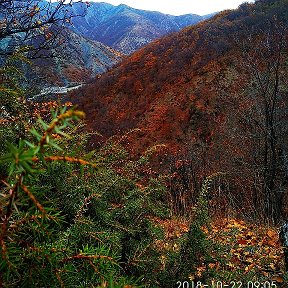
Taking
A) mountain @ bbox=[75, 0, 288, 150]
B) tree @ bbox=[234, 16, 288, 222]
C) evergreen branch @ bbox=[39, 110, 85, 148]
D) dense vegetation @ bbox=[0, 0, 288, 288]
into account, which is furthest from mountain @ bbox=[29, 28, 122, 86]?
evergreen branch @ bbox=[39, 110, 85, 148]

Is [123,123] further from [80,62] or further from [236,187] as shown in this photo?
[80,62]

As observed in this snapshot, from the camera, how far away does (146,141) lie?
15.9 meters

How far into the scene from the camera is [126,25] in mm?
92750

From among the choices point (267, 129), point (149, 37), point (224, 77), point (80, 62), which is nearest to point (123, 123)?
point (224, 77)

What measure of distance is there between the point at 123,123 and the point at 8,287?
647 inches

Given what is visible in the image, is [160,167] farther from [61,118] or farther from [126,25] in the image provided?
[126,25]

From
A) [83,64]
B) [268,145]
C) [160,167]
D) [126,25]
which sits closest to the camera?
[268,145]

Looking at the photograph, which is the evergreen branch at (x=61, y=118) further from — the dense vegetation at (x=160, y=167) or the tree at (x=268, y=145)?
the tree at (x=268, y=145)

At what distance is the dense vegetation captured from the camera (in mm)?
686

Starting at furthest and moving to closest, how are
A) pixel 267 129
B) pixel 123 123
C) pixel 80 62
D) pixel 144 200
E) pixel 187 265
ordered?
pixel 80 62, pixel 123 123, pixel 267 129, pixel 144 200, pixel 187 265

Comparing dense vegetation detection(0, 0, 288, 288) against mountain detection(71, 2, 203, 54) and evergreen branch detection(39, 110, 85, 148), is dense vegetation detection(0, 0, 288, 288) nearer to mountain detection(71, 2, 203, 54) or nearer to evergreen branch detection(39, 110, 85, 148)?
evergreen branch detection(39, 110, 85, 148)

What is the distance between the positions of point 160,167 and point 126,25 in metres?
87.8

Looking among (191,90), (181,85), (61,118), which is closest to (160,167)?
(191,90)

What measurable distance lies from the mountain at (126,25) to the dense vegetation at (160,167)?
2363 inches
